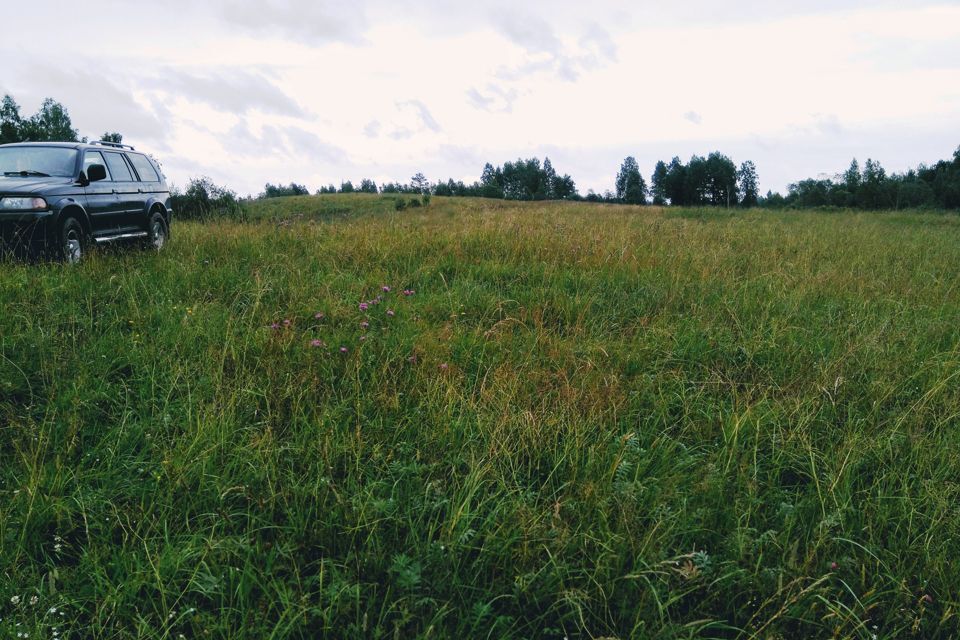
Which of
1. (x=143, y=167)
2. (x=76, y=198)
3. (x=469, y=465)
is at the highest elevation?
(x=143, y=167)

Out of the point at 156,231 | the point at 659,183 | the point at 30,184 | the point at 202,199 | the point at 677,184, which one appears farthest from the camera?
the point at 659,183

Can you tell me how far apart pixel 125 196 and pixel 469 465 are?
25.9 feet

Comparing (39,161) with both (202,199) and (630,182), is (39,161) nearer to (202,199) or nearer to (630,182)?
(202,199)

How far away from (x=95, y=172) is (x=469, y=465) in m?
7.25

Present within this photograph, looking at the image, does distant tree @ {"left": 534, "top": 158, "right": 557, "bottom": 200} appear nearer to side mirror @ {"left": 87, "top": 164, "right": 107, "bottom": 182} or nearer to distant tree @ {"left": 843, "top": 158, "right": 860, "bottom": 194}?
distant tree @ {"left": 843, "top": 158, "right": 860, "bottom": 194}

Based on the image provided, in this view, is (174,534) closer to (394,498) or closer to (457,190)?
(394,498)

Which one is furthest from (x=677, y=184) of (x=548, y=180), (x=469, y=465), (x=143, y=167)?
(x=469, y=465)

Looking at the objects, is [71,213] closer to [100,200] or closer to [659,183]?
[100,200]

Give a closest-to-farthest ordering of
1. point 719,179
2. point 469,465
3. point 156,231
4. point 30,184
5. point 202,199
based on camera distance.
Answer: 1. point 469,465
2. point 30,184
3. point 156,231
4. point 202,199
5. point 719,179

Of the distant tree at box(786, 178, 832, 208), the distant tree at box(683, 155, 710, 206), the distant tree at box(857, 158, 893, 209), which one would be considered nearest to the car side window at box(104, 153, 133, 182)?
the distant tree at box(786, 178, 832, 208)

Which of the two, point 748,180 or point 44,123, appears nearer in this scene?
point 44,123

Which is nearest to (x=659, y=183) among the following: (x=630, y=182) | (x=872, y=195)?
(x=630, y=182)

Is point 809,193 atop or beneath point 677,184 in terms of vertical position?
beneath

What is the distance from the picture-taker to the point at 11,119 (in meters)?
57.8
